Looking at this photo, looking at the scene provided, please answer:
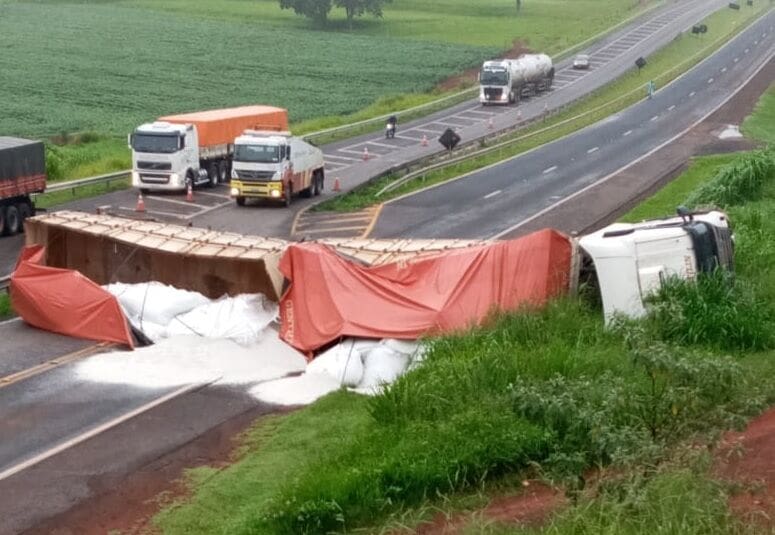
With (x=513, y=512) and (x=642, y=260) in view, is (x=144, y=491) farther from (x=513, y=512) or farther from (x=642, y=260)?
(x=642, y=260)

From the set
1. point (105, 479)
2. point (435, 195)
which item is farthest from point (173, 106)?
point (105, 479)

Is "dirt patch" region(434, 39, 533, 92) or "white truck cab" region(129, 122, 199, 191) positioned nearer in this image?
"white truck cab" region(129, 122, 199, 191)

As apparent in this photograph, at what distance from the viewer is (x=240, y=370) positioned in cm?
1916

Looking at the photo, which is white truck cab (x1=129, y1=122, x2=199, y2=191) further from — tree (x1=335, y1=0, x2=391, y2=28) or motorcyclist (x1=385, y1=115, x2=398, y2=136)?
tree (x1=335, y1=0, x2=391, y2=28)

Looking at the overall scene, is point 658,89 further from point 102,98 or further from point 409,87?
point 102,98

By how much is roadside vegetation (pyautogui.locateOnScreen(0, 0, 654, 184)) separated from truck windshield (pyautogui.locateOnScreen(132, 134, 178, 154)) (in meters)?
3.99

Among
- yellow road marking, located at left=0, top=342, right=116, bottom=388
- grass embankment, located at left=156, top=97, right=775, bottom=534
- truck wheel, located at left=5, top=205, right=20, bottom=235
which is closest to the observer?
grass embankment, located at left=156, top=97, right=775, bottom=534

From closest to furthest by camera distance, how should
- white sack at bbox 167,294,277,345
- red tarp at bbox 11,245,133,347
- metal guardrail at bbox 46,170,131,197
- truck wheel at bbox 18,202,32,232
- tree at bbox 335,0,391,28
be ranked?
white sack at bbox 167,294,277,345 < red tarp at bbox 11,245,133,347 < truck wheel at bbox 18,202,32,232 < metal guardrail at bbox 46,170,131,197 < tree at bbox 335,0,391,28

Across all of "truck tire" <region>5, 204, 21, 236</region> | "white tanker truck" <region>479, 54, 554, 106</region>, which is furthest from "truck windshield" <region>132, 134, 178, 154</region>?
"white tanker truck" <region>479, 54, 554, 106</region>

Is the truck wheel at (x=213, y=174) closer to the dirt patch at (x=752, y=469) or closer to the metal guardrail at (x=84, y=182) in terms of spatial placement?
the metal guardrail at (x=84, y=182)

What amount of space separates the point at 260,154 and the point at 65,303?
18983 mm

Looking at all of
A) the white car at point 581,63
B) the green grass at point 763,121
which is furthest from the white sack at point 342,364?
the white car at point 581,63

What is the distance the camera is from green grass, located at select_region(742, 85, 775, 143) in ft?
169

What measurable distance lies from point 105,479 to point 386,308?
5778 mm
